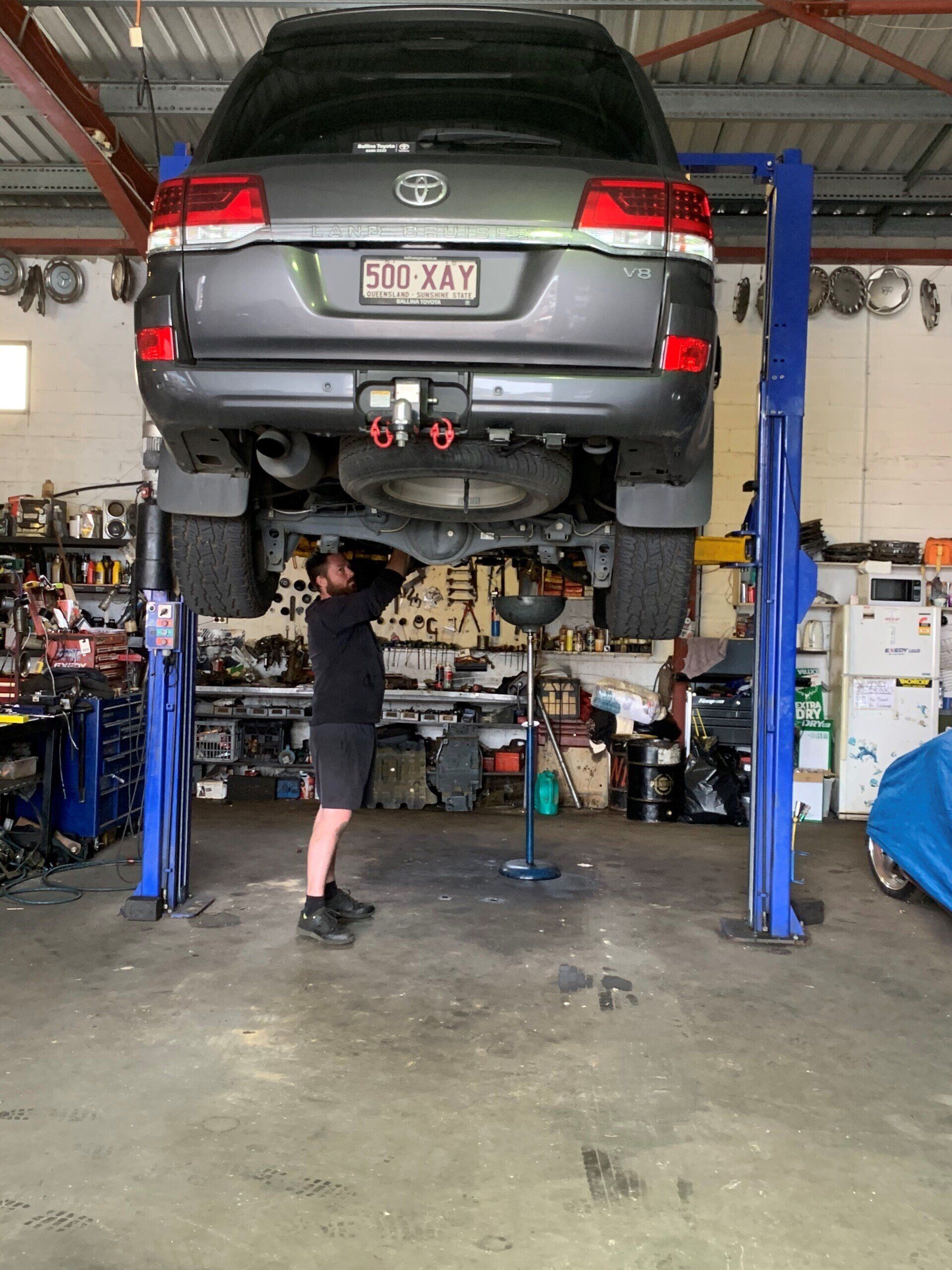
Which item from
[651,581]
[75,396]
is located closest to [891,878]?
[651,581]

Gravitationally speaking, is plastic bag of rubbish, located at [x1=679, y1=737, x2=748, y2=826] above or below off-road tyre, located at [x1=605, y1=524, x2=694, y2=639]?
below

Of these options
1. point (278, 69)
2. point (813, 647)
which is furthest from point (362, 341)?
point (813, 647)

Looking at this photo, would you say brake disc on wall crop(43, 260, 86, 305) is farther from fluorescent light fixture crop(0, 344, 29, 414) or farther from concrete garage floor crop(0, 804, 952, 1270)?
concrete garage floor crop(0, 804, 952, 1270)

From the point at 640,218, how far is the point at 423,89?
2.63 feet

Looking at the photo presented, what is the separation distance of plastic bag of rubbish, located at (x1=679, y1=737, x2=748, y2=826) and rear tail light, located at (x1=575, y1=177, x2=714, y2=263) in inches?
200

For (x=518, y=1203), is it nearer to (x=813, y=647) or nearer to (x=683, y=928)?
(x=683, y=928)

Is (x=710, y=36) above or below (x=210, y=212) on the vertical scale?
above

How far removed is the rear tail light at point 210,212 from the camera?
199 centimetres

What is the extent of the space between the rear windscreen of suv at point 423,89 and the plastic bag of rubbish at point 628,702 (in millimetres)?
4605

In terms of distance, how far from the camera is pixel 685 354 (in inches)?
79.0

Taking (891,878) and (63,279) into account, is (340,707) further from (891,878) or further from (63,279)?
(63,279)

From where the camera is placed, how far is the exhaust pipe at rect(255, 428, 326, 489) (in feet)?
7.85

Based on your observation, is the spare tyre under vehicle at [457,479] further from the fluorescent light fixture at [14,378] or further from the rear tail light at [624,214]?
the fluorescent light fixture at [14,378]

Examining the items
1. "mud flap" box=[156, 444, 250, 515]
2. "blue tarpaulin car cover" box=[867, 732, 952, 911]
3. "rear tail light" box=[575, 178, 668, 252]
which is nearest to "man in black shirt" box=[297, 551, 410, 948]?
"mud flap" box=[156, 444, 250, 515]
